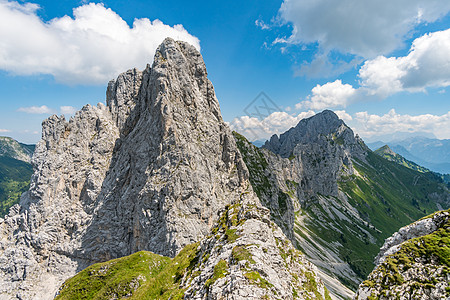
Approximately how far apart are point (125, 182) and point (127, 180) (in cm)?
131

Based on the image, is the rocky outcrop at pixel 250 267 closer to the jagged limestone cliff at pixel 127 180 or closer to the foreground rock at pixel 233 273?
the foreground rock at pixel 233 273

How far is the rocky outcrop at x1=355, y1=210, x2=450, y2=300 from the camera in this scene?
512 inches

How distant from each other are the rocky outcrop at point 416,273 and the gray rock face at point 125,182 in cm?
6698

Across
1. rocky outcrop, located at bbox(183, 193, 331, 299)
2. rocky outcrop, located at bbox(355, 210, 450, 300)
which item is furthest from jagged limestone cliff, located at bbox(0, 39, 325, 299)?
rocky outcrop, located at bbox(355, 210, 450, 300)

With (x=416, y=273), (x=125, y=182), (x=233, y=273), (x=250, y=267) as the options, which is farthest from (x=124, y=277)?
(x=125, y=182)

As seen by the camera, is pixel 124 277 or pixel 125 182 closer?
pixel 124 277

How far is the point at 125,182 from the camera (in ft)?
309

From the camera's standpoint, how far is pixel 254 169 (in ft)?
463

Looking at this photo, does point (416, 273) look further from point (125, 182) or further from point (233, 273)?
point (125, 182)

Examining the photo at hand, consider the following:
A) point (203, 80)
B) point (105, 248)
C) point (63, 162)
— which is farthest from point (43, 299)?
point (203, 80)

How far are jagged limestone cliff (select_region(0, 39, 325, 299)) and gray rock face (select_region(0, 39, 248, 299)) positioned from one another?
15.4 inches

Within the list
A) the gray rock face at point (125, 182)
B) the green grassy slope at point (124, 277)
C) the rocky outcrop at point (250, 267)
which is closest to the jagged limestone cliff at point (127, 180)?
the gray rock face at point (125, 182)

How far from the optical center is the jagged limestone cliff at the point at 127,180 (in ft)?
265

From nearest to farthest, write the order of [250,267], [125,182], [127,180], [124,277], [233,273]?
[233,273] < [250,267] < [124,277] < [127,180] < [125,182]
